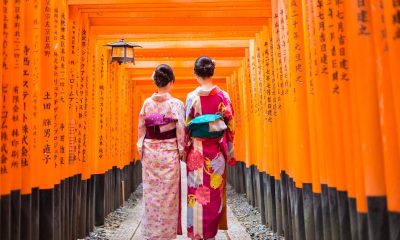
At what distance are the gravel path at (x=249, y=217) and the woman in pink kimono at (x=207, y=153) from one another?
74.6 inches

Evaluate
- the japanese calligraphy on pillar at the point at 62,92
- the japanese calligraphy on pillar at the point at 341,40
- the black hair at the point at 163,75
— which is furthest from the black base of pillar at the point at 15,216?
the japanese calligraphy on pillar at the point at 341,40

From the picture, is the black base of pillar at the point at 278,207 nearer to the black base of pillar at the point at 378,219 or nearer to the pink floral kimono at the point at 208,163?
the pink floral kimono at the point at 208,163

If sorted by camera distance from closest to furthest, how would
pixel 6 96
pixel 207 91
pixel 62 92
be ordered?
pixel 6 96
pixel 207 91
pixel 62 92

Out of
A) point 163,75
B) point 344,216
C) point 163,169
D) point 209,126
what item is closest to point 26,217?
point 163,169

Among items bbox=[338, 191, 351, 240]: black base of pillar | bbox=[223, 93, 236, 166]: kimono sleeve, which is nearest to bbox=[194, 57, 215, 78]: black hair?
bbox=[223, 93, 236, 166]: kimono sleeve

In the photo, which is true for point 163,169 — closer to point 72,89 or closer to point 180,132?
point 180,132

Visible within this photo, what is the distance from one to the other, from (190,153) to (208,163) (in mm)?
270

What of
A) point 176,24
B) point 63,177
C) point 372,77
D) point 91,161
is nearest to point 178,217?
point 63,177

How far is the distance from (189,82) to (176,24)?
7741 mm

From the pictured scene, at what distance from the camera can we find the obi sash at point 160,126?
4.92 meters

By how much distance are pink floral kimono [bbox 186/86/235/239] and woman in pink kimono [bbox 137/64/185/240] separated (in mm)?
204

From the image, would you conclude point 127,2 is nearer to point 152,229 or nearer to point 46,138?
point 46,138

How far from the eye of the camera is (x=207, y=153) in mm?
4680

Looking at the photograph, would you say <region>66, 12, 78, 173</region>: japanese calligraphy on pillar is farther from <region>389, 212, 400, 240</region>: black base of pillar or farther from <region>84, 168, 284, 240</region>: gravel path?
<region>389, 212, 400, 240</region>: black base of pillar
